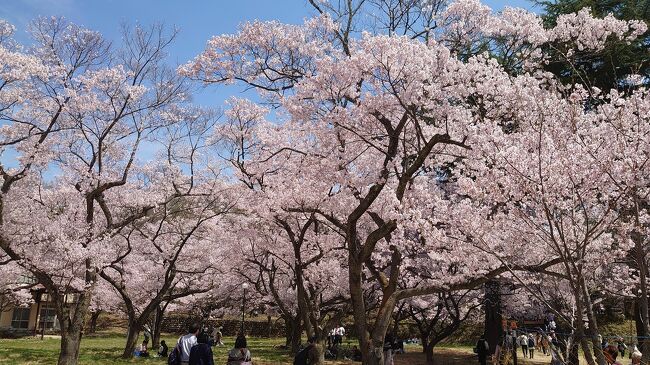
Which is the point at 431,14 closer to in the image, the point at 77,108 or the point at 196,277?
the point at 77,108

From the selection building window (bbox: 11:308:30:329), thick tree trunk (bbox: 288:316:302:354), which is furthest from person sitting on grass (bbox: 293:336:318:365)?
building window (bbox: 11:308:30:329)

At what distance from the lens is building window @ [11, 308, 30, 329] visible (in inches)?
1380

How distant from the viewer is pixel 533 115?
8539mm

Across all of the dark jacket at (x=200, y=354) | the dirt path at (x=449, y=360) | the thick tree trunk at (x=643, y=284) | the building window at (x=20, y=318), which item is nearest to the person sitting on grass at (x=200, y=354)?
the dark jacket at (x=200, y=354)

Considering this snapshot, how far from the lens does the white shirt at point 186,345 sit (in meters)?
7.40

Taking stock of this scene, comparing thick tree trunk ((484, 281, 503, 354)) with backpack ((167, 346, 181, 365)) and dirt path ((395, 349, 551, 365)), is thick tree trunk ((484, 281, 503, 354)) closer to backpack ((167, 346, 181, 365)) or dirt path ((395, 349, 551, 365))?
dirt path ((395, 349, 551, 365))

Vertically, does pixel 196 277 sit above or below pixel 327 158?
below

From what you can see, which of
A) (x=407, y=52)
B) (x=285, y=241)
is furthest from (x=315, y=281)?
(x=407, y=52)

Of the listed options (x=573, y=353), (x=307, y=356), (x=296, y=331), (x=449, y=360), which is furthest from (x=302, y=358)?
(x=449, y=360)

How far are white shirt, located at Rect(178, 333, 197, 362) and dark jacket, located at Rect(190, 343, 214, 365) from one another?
58 cm

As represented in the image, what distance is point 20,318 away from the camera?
3528 cm

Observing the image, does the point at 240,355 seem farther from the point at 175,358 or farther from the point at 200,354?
the point at 175,358

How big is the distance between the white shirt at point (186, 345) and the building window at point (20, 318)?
34269 mm

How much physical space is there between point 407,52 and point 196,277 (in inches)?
704
